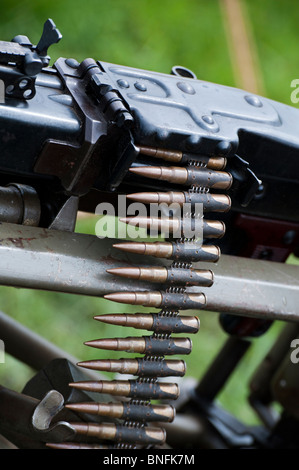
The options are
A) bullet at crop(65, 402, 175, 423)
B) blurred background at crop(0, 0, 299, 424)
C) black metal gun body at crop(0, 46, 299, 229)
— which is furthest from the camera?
blurred background at crop(0, 0, 299, 424)

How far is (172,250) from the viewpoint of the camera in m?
1.41

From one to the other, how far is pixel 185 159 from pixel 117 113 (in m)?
0.16

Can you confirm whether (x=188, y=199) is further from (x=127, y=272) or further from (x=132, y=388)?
(x=132, y=388)


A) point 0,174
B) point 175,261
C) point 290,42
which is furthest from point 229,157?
point 290,42

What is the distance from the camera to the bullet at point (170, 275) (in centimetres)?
140

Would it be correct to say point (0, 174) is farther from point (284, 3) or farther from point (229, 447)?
point (284, 3)

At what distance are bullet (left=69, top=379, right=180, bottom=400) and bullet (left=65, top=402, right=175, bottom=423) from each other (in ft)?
0.06

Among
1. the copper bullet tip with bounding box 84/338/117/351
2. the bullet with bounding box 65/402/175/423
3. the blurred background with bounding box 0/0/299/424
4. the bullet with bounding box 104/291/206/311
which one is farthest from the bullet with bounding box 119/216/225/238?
the blurred background with bounding box 0/0/299/424

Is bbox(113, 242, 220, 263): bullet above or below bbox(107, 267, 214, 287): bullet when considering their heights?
above

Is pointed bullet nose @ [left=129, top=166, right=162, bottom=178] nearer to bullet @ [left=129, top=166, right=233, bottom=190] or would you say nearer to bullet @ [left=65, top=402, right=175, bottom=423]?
bullet @ [left=129, top=166, right=233, bottom=190]

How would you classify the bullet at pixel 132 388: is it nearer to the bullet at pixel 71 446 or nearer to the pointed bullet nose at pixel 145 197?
the bullet at pixel 71 446

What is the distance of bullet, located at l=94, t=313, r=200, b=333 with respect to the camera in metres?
1.41

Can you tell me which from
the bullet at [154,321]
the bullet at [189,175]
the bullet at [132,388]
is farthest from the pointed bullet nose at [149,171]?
the bullet at [132,388]

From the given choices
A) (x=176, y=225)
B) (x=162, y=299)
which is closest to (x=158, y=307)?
(x=162, y=299)
